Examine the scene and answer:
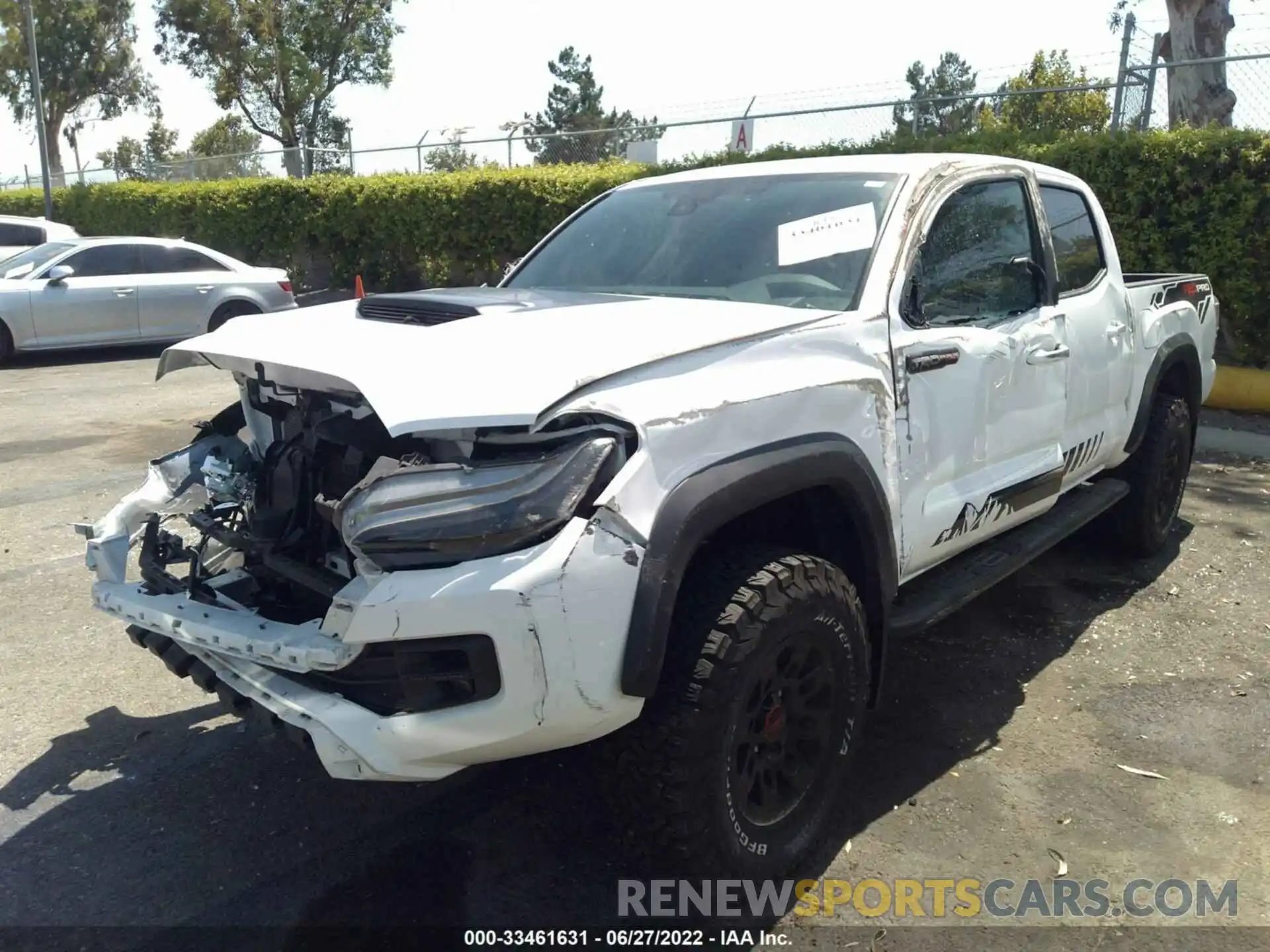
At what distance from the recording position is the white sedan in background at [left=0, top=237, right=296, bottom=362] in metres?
12.6

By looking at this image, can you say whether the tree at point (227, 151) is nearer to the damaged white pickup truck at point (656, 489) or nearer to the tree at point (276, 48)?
the tree at point (276, 48)

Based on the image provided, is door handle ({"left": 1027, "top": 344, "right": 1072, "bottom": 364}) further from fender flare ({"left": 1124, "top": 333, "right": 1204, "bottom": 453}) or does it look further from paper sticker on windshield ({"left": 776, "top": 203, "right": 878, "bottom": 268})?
fender flare ({"left": 1124, "top": 333, "right": 1204, "bottom": 453})

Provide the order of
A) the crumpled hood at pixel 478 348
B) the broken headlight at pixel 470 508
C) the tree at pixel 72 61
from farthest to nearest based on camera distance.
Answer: the tree at pixel 72 61
the crumpled hood at pixel 478 348
the broken headlight at pixel 470 508

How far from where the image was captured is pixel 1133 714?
4012 mm

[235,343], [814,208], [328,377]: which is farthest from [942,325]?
[235,343]

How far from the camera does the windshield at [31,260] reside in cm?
1288

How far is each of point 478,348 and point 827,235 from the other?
1.39 meters

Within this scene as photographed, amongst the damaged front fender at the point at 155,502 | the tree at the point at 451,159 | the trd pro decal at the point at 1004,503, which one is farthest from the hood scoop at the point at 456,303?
the tree at the point at 451,159

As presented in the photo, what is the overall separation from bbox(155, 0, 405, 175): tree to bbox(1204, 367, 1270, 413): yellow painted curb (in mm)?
29573

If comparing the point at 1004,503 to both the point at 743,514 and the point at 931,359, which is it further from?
the point at 743,514

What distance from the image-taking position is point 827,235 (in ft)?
11.8

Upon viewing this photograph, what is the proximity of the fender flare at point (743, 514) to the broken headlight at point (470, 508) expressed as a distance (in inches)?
8.5

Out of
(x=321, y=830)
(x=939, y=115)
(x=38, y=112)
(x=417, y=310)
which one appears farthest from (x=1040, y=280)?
(x=38, y=112)

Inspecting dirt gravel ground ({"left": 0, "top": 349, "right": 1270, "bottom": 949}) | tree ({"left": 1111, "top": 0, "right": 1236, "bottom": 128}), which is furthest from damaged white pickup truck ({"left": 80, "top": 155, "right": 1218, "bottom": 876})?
tree ({"left": 1111, "top": 0, "right": 1236, "bottom": 128})
